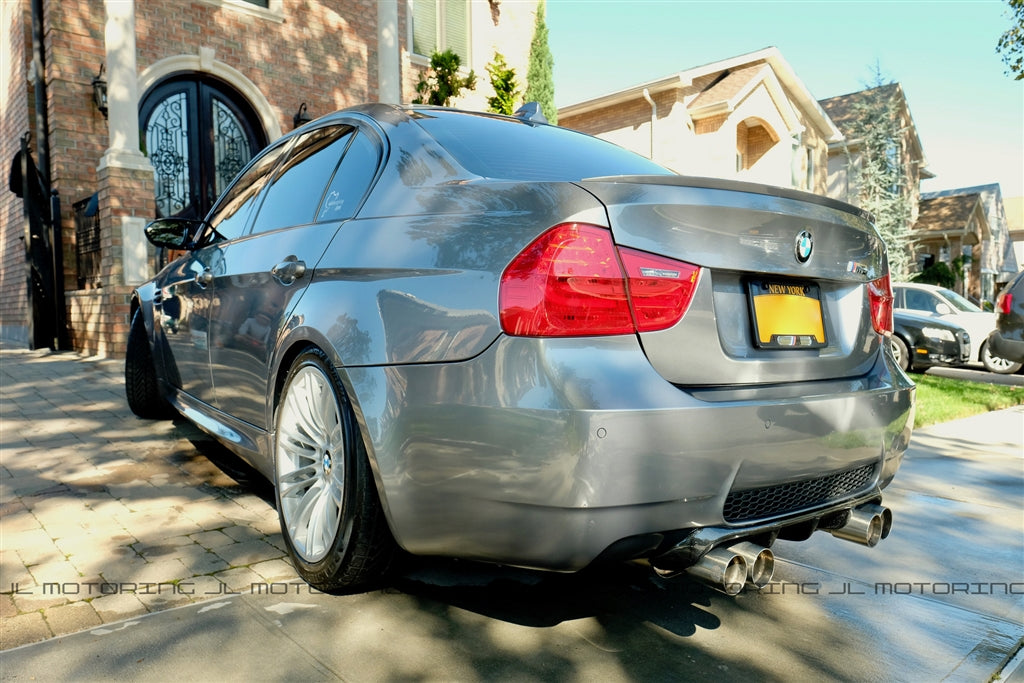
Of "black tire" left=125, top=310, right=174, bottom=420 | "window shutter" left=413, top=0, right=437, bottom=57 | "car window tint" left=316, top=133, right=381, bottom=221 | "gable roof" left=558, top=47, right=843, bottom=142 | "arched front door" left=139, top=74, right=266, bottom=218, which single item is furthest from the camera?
"gable roof" left=558, top=47, right=843, bottom=142

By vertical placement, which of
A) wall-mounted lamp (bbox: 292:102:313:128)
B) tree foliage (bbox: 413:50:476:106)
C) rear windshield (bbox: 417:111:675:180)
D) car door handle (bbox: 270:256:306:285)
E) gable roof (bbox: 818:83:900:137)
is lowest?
car door handle (bbox: 270:256:306:285)

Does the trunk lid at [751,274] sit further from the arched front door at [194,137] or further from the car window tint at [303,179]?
the arched front door at [194,137]

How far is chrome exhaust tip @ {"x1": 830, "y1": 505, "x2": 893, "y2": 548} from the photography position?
2.48 m

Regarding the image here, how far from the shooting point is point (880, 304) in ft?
8.93

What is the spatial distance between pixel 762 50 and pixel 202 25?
55.0 feet

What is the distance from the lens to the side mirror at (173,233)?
13.3ft

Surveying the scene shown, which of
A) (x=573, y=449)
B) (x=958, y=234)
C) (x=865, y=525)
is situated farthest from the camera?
(x=958, y=234)

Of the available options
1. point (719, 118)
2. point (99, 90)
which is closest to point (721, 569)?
point (99, 90)

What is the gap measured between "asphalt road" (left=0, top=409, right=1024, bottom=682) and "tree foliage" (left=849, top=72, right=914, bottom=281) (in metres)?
27.4

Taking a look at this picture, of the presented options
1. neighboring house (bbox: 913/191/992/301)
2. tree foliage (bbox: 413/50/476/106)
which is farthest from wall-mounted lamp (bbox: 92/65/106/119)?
neighboring house (bbox: 913/191/992/301)

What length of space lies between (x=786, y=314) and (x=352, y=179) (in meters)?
1.58

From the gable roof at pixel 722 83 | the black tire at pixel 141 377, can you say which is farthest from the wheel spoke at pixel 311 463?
the gable roof at pixel 722 83

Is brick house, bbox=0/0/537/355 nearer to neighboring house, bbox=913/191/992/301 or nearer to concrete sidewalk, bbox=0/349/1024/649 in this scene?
concrete sidewalk, bbox=0/349/1024/649

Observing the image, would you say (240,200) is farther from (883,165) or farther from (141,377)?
(883,165)
